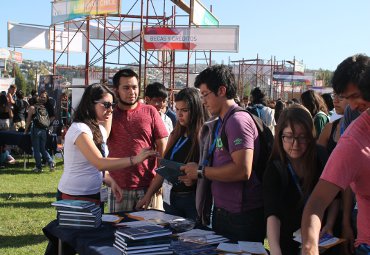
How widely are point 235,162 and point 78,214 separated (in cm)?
94

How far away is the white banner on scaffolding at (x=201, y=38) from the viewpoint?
10484 mm

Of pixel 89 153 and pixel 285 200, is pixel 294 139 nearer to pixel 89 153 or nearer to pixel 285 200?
pixel 285 200

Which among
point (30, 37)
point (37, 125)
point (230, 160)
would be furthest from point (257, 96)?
point (30, 37)

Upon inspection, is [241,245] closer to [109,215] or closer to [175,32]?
[109,215]

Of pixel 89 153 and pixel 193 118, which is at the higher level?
pixel 193 118

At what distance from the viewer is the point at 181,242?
2.32 m

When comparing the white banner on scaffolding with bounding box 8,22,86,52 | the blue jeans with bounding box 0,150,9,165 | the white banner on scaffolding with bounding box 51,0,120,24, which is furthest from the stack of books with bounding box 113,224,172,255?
the white banner on scaffolding with bounding box 8,22,86,52

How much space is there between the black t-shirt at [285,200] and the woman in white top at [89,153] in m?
0.92

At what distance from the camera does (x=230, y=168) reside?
252 cm

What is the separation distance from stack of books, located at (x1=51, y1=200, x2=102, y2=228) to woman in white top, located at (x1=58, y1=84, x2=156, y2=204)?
1.06 ft

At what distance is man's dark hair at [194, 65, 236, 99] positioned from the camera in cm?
269

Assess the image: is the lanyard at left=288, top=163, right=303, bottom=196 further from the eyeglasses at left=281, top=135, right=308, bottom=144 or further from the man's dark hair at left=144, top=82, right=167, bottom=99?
the man's dark hair at left=144, top=82, right=167, bottom=99

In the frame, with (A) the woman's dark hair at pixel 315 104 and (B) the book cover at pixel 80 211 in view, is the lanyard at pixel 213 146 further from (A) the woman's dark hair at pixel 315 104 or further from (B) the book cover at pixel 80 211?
(A) the woman's dark hair at pixel 315 104

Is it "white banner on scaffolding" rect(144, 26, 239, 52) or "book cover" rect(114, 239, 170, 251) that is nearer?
"book cover" rect(114, 239, 170, 251)
